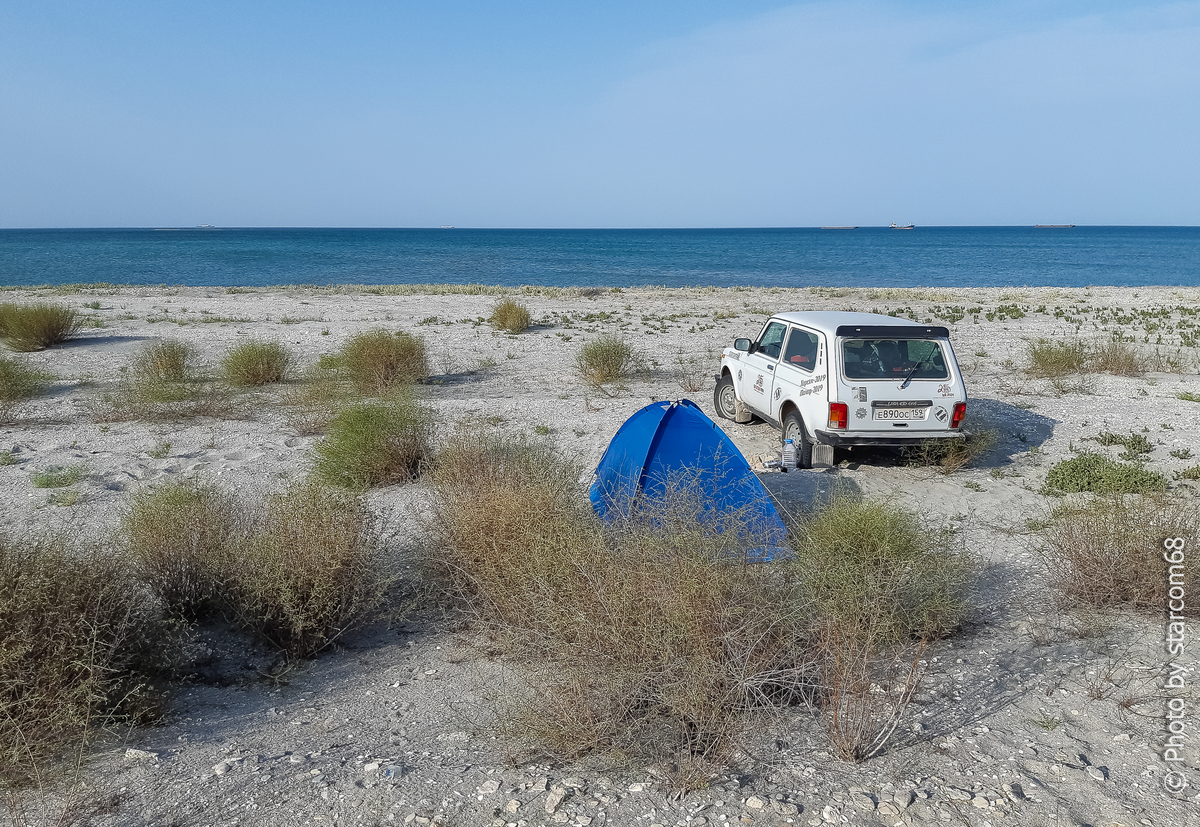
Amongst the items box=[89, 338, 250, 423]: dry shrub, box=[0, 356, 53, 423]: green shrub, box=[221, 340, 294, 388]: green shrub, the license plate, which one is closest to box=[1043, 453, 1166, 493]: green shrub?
the license plate

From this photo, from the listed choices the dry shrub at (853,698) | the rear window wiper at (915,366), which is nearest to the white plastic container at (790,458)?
the rear window wiper at (915,366)

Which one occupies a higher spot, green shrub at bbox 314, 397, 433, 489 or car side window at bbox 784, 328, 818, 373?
car side window at bbox 784, 328, 818, 373

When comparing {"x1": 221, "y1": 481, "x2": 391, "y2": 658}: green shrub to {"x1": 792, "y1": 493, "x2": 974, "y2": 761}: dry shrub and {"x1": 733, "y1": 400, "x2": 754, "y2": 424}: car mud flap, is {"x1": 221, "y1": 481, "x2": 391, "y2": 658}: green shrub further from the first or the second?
{"x1": 733, "y1": 400, "x2": 754, "y2": 424}: car mud flap

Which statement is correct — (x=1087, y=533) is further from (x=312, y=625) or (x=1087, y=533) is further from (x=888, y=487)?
(x=312, y=625)

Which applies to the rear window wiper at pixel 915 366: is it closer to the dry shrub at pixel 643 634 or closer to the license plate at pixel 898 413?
the license plate at pixel 898 413

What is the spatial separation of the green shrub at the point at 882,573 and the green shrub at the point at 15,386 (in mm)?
10581

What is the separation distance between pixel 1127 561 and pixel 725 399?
242 inches

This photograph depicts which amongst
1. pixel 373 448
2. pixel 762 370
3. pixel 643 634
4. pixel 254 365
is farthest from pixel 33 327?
pixel 643 634

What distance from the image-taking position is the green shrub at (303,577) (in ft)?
16.2

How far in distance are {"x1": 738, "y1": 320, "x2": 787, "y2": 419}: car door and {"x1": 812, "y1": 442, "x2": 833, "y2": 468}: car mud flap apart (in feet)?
3.34

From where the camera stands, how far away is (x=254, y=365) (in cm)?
1341

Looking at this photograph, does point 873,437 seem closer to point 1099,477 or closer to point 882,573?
point 1099,477

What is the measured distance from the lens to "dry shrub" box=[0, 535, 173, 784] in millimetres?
3650

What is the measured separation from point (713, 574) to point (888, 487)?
4.79 meters
